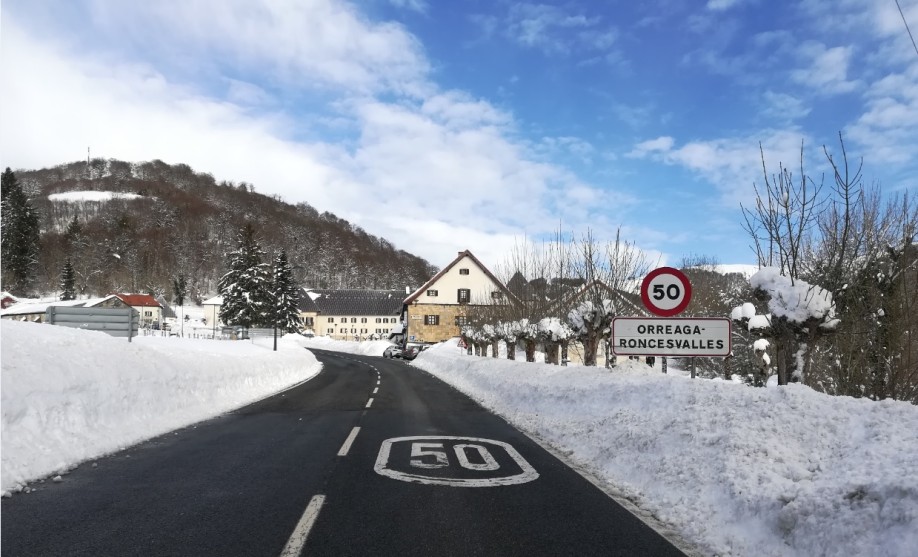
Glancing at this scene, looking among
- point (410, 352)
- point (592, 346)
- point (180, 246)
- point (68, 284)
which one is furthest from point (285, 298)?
point (180, 246)

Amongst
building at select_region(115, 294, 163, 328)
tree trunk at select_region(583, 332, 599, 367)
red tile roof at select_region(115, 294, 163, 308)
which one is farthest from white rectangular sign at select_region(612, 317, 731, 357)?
red tile roof at select_region(115, 294, 163, 308)

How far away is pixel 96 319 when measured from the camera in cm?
1639

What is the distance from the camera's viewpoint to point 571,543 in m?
4.54

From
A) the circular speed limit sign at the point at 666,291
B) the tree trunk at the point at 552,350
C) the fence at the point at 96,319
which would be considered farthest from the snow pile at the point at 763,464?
the tree trunk at the point at 552,350

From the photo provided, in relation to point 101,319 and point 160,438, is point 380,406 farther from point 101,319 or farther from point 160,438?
point 101,319

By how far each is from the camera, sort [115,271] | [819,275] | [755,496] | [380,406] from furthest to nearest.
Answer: [115,271]
[380,406]
[819,275]
[755,496]

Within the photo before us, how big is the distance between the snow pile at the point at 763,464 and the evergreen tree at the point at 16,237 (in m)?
90.1

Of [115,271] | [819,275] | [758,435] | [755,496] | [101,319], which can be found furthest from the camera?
[115,271]

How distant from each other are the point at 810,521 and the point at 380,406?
458 inches

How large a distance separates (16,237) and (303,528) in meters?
96.4

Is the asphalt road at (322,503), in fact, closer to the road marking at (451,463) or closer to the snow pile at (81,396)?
the road marking at (451,463)

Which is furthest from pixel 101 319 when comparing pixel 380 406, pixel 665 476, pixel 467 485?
pixel 665 476

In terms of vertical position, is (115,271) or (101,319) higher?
(115,271)

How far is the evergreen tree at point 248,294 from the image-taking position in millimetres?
65062
